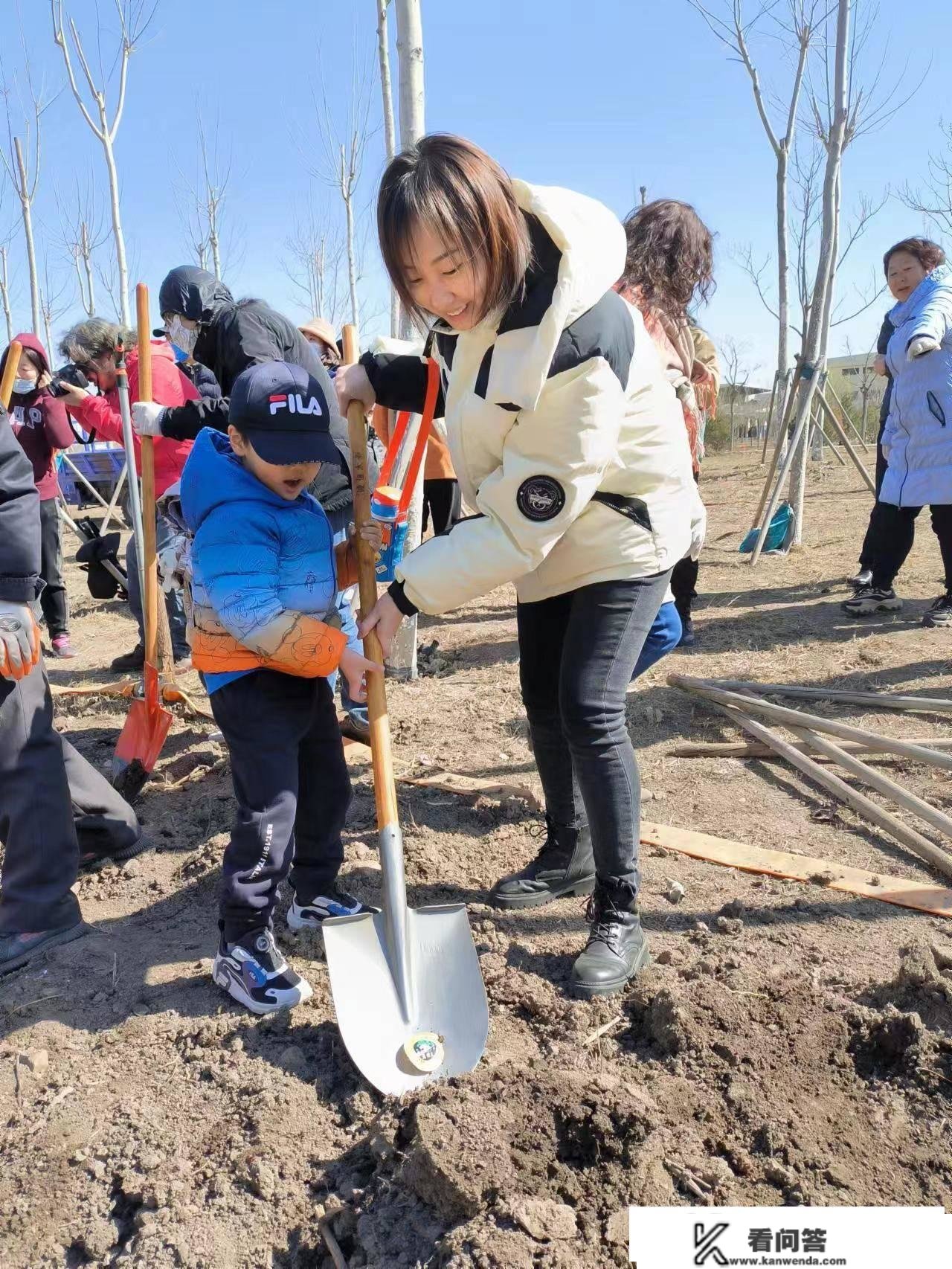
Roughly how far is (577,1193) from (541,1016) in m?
0.49

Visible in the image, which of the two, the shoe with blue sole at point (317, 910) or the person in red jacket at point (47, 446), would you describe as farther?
the person in red jacket at point (47, 446)

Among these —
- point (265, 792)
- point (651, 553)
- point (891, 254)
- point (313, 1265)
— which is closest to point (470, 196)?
point (651, 553)

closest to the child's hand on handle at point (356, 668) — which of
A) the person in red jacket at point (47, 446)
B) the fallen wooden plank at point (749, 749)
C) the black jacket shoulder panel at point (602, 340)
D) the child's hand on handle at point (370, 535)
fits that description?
the child's hand on handle at point (370, 535)

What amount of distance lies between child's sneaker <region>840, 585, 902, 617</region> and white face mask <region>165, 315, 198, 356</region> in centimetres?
405

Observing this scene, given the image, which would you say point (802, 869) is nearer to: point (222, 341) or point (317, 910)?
point (317, 910)

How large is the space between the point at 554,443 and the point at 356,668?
0.71 m

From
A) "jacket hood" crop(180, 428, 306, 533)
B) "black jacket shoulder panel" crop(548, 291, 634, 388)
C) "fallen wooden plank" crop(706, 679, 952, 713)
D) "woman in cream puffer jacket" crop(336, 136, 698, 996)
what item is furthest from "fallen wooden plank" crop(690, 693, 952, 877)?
"jacket hood" crop(180, 428, 306, 533)

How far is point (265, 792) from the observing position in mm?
2182

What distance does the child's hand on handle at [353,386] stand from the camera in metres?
2.47

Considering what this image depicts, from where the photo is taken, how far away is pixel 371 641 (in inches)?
87.5

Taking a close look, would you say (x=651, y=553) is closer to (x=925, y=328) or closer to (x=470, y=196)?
(x=470, y=196)

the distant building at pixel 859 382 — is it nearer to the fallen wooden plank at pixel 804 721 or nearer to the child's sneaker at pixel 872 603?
the child's sneaker at pixel 872 603

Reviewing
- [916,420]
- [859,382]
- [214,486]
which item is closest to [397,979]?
[214,486]

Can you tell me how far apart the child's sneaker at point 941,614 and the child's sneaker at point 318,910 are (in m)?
4.10
